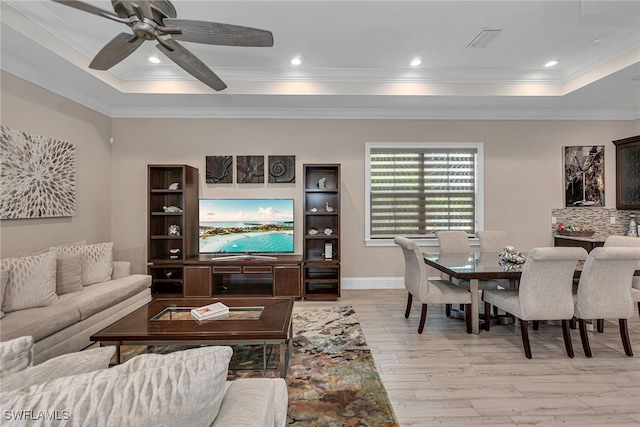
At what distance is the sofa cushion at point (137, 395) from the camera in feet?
2.56

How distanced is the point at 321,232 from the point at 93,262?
287 centimetres

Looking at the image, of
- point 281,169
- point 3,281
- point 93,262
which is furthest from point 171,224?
point 3,281

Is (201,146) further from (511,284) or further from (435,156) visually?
(511,284)

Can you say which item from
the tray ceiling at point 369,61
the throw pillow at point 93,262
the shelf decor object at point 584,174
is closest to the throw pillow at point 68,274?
the throw pillow at point 93,262

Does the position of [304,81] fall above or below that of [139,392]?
above

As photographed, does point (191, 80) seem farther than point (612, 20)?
Yes

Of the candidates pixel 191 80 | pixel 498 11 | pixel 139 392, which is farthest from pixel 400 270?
pixel 139 392

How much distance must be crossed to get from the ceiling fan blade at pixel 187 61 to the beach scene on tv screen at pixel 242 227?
6.85 feet

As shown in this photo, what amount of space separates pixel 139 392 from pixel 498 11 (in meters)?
3.75

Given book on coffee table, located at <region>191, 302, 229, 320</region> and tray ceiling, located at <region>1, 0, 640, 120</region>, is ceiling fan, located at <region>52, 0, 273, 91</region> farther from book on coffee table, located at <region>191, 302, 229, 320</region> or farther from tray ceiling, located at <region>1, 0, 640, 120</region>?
book on coffee table, located at <region>191, 302, 229, 320</region>

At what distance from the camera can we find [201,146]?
16.0 ft

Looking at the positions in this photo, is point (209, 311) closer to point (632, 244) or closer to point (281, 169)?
point (281, 169)

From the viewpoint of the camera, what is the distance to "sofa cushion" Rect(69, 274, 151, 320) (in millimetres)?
2844

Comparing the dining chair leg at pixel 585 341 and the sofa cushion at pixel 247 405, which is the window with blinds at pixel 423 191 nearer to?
the dining chair leg at pixel 585 341
